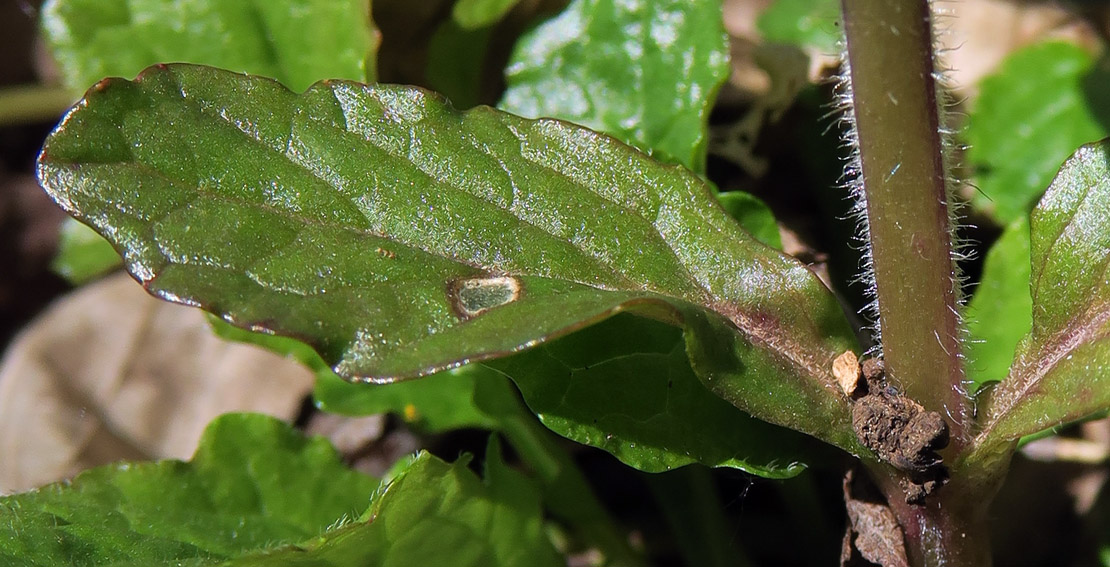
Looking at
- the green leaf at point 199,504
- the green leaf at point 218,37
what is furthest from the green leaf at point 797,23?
the green leaf at point 199,504

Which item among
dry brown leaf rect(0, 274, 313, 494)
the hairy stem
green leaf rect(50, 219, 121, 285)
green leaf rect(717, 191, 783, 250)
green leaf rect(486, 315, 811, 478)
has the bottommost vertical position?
dry brown leaf rect(0, 274, 313, 494)

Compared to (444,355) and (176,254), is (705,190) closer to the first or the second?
(444,355)

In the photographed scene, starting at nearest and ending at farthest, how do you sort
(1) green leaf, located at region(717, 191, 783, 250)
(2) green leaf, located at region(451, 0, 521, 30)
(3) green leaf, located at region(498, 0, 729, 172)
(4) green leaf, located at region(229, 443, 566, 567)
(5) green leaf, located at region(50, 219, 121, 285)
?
(4) green leaf, located at region(229, 443, 566, 567) < (1) green leaf, located at region(717, 191, 783, 250) < (3) green leaf, located at region(498, 0, 729, 172) < (2) green leaf, located at region(451, 0, 521, 30) < (5) green leaf, located at region(50, 219, 121, 285)

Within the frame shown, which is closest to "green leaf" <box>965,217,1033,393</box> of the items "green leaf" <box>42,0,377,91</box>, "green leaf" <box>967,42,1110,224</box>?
"green leaf" <box>967,42,1110,224</box>

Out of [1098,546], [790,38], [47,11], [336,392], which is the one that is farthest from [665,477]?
[47,11]

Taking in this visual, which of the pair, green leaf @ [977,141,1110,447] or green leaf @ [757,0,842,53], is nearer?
green leaf @ [977,141,1110,447]

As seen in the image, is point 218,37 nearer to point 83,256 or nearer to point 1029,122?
point 83,256

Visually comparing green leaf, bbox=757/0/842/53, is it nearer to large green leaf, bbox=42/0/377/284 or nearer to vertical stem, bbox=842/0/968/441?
large green leaf, bbox=42/0/377/284
